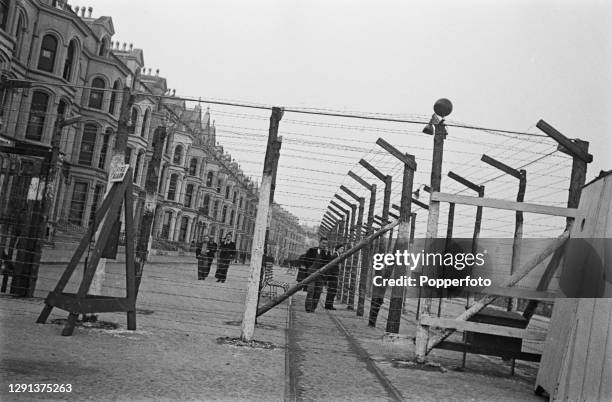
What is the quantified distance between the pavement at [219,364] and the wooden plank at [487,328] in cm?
61

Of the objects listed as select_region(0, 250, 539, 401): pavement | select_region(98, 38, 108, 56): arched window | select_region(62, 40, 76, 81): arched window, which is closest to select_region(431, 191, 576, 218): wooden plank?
select_region(0, 250, 539, 401): pavement

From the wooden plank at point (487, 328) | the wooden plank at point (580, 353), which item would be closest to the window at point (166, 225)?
the wooden plank at point (487, 328)

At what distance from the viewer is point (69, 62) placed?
30906mm

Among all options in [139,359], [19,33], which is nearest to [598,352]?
[139,359]

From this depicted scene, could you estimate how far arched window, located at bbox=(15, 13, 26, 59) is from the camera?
2601cm

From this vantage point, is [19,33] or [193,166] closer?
[19,33]

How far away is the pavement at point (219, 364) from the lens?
4465 millimetres

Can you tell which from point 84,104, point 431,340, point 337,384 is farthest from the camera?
point 84,104

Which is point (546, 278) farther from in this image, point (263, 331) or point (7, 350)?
point (7, 350)

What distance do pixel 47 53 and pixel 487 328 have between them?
2954 centimetres

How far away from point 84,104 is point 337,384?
34045mm

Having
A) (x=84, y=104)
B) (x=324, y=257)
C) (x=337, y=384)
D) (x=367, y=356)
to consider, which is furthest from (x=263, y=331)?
(x=84, y=104)

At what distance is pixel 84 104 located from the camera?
113ft

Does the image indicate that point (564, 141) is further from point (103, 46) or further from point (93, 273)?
point (103, 46)
